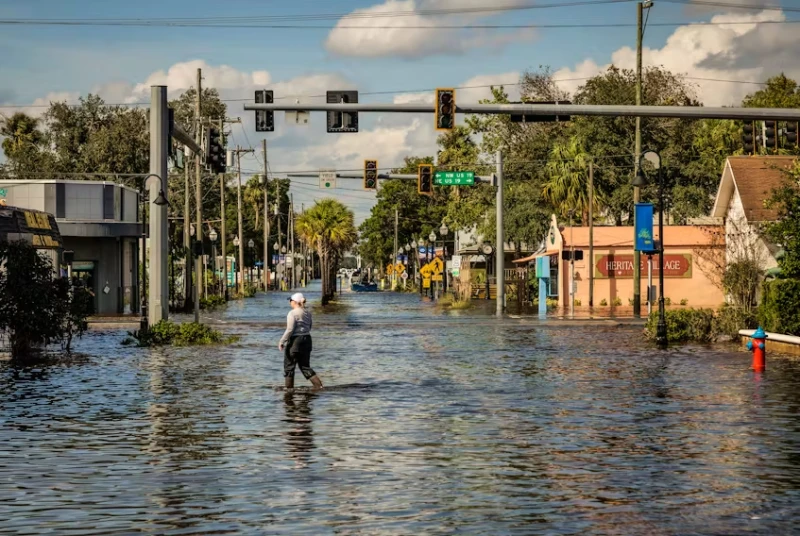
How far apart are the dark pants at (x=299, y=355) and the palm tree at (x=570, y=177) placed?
63.8 m

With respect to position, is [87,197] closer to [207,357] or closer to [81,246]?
[81,246]

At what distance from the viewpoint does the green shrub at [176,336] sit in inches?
1463

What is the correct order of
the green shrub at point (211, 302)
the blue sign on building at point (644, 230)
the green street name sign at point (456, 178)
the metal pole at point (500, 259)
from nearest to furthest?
the blue sign on building at point (644, 230) < the metal pole at point (500, 259) < the green street name sign at point (456, 178) < the green shrub at point (211, 302)

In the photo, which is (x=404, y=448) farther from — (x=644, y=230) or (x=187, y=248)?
(x=187, y=248)

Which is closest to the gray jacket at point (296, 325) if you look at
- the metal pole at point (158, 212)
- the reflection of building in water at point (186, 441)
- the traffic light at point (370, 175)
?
the reflection of building in water at point (186, 441)

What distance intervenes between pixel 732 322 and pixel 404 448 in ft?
84.3

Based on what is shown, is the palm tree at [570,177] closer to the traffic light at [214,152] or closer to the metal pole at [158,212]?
the traffic light at [214,152]

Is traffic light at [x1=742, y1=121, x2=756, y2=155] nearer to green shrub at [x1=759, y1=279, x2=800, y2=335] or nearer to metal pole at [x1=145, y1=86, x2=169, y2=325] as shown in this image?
green shrub at [x1=759, y1=279, x2=800, y2=335]

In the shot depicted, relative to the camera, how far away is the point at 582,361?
3061 centimetres

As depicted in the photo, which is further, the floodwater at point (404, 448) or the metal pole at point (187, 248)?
the metal pole at point (187, 248)

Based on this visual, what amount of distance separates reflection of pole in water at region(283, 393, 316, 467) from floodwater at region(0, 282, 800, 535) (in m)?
0.05

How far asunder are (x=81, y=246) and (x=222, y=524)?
5227 centimetres

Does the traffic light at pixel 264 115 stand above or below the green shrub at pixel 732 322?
above

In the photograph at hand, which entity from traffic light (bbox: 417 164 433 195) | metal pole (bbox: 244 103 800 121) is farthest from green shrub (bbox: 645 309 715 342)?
traffic light (bbox: 417 164 433 195)
